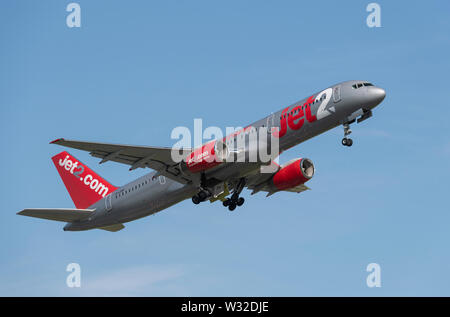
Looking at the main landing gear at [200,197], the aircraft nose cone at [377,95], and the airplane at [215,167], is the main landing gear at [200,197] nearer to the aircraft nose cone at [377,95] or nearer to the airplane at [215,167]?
the airplane at [215,167]

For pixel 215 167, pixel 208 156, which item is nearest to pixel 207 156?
pixel 208 156

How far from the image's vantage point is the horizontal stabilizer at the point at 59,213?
157ft

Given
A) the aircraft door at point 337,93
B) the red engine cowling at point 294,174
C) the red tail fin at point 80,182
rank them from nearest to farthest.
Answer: the aircraft door at point 337,93, the red engine cowling at point 294,174, the red tail fin at point 80,182

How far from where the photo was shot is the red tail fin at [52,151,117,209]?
52469 millimetres

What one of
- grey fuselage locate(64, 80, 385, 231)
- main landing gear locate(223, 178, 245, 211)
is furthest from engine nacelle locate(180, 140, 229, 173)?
main landing gear locate(223, 178, 245, 211)

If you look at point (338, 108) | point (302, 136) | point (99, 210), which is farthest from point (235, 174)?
point (99, 210)

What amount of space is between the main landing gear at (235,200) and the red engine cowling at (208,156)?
5.08 metres

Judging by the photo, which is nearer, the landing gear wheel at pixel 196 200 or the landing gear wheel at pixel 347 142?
the landing gear wheel at pixel 347 142


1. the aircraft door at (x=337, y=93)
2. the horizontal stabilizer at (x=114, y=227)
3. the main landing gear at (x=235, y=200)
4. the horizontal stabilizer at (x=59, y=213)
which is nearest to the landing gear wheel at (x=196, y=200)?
the main landing gear at (x=235, y=200)

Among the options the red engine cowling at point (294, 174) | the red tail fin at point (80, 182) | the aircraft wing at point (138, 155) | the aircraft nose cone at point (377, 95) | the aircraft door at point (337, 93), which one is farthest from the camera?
the red tail fin at point (80, 182)

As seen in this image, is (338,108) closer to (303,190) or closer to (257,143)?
(257,143)

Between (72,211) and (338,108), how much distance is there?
66.7 ft

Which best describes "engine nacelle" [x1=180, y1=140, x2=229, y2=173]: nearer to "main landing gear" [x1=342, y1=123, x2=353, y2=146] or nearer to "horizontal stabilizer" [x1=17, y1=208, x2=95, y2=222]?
"main landing gear" [x1=342, y1=123, x2=353, y2=146]

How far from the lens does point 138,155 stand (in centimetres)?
4459
